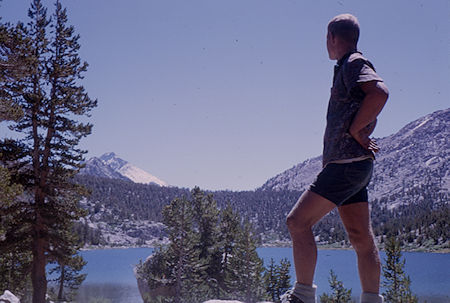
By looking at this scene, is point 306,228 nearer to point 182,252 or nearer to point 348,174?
point 348,174

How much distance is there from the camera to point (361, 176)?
8.70ft

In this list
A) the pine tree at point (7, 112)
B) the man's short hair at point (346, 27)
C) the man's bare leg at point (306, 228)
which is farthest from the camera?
the pine tree at point (7, 112)

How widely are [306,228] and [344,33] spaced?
1.49 m

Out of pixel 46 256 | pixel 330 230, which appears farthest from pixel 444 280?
pixel 330 230

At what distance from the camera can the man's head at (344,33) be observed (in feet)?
9.35

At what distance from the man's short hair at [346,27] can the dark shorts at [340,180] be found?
0.95 meters

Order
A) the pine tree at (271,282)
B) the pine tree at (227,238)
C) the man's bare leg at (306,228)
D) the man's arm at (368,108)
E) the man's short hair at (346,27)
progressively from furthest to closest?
the pine tree at (227,238) → the pine tree at (271,282) → the man's short hair at (346,27) → the man's bare leg at (306,228) → the man's arm at (368,108)

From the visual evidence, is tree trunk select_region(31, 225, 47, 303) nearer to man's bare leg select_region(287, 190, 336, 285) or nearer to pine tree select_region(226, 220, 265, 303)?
man's bare leg select_region(287, 190, 336, 285)

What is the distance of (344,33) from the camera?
2879mm

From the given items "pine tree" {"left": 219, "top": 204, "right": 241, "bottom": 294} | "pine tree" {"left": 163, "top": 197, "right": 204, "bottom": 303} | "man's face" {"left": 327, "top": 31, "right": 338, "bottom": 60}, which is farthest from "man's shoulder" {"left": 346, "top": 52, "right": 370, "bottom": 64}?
"pine tree" {"left": 219, "top": 204, "right": 241, "bottom": 294}

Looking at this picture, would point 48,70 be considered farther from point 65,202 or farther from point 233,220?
point 233,220

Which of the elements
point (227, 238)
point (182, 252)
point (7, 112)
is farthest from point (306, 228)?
point (227, 238)

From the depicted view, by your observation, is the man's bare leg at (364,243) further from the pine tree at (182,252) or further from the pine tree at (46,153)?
the pine tree at (182,252)

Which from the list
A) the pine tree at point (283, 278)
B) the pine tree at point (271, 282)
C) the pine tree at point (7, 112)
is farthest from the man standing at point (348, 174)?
the pine tree at point (271, 282)
